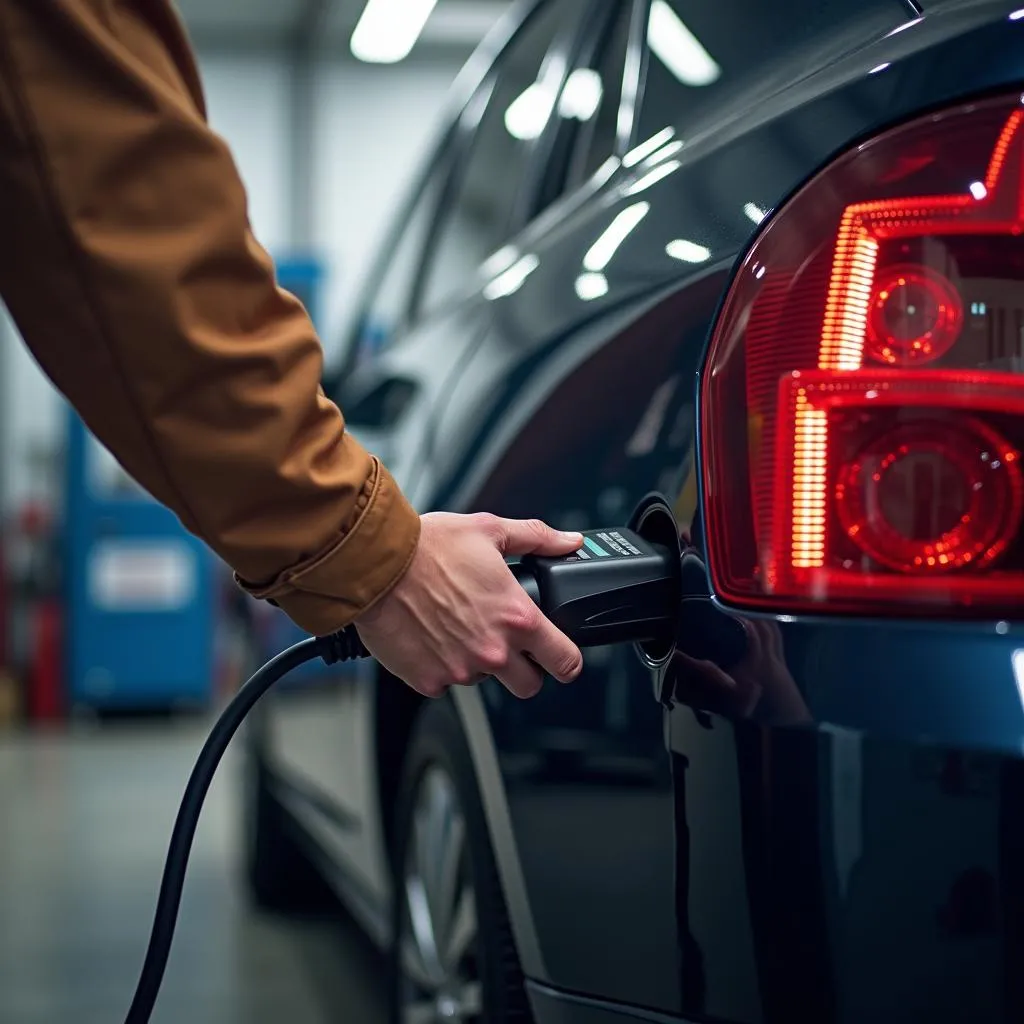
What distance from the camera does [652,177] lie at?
126 centimetres

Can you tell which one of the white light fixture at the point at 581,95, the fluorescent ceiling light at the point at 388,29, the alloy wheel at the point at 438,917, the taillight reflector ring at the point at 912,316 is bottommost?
the alloy wheel at the point at 438,917

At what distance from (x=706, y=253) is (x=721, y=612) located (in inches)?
10.6

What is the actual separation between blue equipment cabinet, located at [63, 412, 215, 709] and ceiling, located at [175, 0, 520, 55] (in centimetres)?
381

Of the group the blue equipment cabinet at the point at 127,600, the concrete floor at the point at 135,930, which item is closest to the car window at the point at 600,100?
the concrete floor at the point at 135,930

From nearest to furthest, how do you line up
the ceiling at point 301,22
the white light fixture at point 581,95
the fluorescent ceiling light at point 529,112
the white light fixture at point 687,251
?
the white light fixture at point 687,251 → the white light fixture at point 581,95 → the fluorescent ceiling light at point 529,112 → the ceiling at point 301,22

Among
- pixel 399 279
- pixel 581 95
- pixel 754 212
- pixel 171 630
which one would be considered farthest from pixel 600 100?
pixel 171 630

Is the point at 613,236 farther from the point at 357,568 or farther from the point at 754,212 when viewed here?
the point at 357,568

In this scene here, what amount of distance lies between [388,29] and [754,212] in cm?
934

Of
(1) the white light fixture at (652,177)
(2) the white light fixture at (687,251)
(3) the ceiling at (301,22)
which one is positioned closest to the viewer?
(2) the white light fixture at (687,251)

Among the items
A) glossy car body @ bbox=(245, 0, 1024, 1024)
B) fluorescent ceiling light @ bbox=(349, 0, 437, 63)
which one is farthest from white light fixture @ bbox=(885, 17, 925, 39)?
fluorescent ceiling light @ bbox=(349, 0, 437, 63)

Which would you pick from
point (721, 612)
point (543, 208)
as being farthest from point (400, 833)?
point (721, 612)

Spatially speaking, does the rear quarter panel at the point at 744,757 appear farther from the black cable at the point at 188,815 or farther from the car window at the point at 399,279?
the car window at the point at 399,279

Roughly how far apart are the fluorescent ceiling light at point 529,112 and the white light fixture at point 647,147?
0.52 metres

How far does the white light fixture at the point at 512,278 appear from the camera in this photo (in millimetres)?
1595
